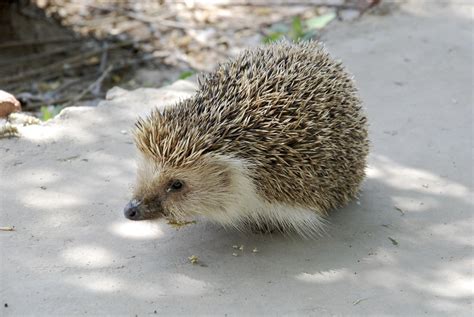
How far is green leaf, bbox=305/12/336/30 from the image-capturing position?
10.2 m

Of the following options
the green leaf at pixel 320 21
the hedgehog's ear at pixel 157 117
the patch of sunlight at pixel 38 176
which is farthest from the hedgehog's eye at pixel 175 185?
the green leaf at pixel 320 21

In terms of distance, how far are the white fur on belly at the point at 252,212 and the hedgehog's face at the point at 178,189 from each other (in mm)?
67

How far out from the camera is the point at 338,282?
5.08m

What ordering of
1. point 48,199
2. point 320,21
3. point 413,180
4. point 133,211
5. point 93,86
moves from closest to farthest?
point 133,211
point 48,199
point 413,180
point 93,86
point 320,21

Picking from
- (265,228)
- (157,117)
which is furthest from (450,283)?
(157,117)

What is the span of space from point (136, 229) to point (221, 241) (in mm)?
654

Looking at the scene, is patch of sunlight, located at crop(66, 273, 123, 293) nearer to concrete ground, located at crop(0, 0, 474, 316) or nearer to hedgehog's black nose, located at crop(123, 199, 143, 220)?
concrete ground, located at crop(0, 0, 474, 316)

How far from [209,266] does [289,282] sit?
1.89 ft

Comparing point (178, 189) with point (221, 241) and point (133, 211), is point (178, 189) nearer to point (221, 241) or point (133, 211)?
point (133, 211)

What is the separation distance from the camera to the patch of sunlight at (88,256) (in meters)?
5.03

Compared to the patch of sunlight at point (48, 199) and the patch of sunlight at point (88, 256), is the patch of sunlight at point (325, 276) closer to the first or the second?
the patch of sunlight at point (88, 256)

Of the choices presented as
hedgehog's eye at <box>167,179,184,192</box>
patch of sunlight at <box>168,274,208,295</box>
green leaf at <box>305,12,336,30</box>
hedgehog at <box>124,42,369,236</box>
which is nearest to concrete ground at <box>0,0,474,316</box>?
patch of sunlight at <box>168,274,208,295</box>

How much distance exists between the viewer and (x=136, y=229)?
5.49m

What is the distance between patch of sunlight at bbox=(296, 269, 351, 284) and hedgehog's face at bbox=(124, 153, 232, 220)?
0.79 m
